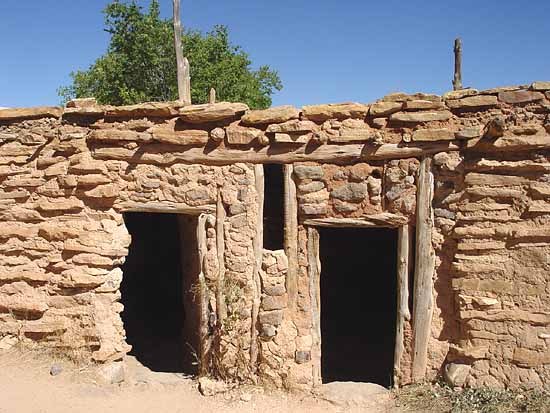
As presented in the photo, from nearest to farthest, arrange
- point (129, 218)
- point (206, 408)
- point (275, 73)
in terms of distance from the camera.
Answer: point (206, 408) → point (129, 218) → point (275, 73)

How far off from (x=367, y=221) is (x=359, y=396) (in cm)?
A: 168

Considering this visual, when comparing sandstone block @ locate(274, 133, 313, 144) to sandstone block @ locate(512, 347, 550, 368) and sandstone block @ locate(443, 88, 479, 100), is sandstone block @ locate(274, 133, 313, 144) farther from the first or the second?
sandstone block @ locate(512, 347, 550, 368)

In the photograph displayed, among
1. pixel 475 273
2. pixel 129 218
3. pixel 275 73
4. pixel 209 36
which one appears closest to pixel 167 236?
pixel 129 218

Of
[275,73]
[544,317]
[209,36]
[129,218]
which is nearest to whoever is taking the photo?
[544,317]

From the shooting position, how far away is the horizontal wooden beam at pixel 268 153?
4473 mm

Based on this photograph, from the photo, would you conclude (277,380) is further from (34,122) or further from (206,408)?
(34,122)

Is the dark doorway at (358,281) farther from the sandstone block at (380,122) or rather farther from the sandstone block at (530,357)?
the sandstone block at (380,122)

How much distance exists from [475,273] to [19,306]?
14.9ft

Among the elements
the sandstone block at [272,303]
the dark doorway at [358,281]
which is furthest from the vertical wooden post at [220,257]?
the dark doorway at [358,281]

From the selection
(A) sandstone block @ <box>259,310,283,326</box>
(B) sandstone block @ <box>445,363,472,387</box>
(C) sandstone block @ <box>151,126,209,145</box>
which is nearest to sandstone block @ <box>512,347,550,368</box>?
(B) sandstone block @ <box>445,363,472,387</box>

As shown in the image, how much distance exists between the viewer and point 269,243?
203 inches

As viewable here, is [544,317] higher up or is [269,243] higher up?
[269,243]

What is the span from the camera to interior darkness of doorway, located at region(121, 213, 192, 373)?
738 centimetres

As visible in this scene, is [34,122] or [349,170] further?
[34,122]
